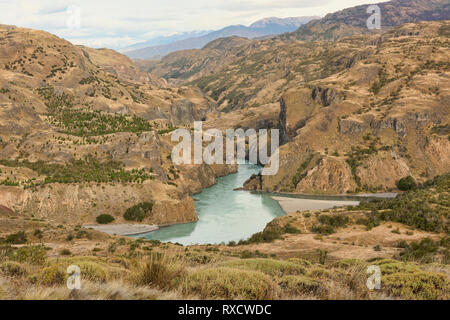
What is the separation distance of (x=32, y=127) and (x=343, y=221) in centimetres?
7495

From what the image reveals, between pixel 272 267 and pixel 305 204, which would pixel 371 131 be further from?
pixel 272 267

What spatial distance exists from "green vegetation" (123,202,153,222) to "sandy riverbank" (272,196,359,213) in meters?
33.8

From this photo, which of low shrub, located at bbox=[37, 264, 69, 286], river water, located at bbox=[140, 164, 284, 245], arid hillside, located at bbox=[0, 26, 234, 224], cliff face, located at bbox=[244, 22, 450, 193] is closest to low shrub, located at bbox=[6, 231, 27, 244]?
river water, located at bbox=[140, 164, 284, 245]

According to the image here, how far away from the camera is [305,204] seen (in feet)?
324

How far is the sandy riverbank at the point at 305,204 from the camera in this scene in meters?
94.8

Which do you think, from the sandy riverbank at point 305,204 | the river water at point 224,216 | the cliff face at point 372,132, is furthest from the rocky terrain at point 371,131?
the river water at point 224,216

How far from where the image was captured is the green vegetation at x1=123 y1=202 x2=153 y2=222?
75750mm

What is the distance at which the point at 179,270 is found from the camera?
11.8 meters

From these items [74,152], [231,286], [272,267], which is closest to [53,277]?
[231,286]

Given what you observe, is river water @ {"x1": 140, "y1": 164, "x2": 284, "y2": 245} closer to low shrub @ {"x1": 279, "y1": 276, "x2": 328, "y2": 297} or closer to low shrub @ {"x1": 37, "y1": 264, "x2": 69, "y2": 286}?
low shrub @ {"x1": 279, "y1": 276, "x2": 328, "y2": 297}

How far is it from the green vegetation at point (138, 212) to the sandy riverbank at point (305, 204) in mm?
33799

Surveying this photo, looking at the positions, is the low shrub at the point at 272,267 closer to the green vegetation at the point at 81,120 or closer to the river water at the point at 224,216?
the river water at the point at 224,216
